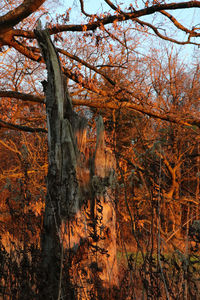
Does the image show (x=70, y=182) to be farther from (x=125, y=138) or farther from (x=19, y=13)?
(x=125, y=138)

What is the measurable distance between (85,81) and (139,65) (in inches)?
179

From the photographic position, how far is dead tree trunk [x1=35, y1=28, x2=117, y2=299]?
102 inches

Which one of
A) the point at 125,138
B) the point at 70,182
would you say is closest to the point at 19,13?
the point at 70,182

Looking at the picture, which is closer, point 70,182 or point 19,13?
point 70,182

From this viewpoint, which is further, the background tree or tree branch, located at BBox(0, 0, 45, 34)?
tree branch, located at BBox(0, 0, 45, 34)

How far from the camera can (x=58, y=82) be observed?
2.95m

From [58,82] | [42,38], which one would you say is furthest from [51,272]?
[42,38]

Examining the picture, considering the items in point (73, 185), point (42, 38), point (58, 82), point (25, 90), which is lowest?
point (73, 185)

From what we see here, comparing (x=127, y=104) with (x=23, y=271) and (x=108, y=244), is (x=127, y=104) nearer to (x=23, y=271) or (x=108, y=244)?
(x=108, y=244)

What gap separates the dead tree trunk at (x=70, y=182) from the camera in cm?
258

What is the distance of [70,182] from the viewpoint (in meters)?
2.69

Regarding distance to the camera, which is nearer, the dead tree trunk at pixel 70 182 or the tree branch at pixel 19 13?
the dead tree trunk at pixel 70 182

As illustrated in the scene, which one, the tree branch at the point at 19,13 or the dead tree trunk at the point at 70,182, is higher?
Result: the tree branch at the point at 19,13

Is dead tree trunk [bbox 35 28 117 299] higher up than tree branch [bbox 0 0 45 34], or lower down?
lower down
